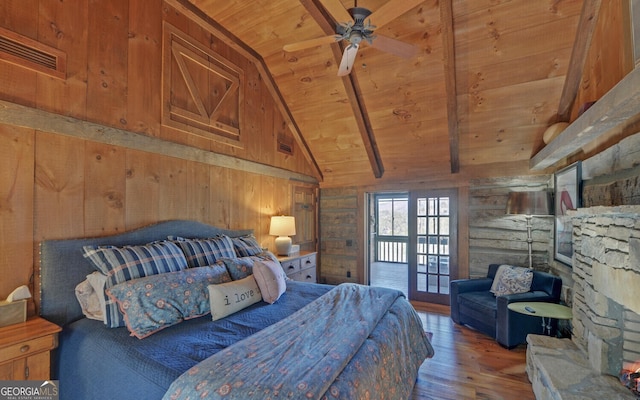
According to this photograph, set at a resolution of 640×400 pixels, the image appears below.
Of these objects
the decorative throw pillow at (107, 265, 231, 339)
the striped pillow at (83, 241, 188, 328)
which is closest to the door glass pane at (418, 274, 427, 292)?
the decorative throw pillow at (107, 265, 231, 339)

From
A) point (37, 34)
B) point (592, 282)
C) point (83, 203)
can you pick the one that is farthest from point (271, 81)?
point (592, 282)

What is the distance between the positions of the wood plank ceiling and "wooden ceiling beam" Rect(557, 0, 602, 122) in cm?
6

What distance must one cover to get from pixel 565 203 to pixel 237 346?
3.74 metres

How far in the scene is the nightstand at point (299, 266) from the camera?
12.5ft

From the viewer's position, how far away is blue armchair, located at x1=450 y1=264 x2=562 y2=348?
3.12 m

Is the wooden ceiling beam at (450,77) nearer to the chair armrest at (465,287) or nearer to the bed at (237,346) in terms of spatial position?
the chair armrest at (465,287)

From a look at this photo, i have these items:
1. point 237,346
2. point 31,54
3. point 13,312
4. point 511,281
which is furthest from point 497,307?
point 31,54

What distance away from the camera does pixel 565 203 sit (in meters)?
3.24

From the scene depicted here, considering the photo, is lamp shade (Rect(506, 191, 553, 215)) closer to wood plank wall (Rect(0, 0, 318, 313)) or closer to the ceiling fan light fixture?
the ceiling fan light fixture

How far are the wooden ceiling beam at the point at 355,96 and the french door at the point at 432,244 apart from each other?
3.00ft

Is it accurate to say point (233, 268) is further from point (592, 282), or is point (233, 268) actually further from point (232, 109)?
point (592, 282)

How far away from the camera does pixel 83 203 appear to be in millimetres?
2232

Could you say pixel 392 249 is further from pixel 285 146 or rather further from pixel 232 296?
pixel 232 296

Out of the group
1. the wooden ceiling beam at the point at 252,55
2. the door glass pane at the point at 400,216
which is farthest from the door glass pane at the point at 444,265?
the door glass pane at the point at 400,216
